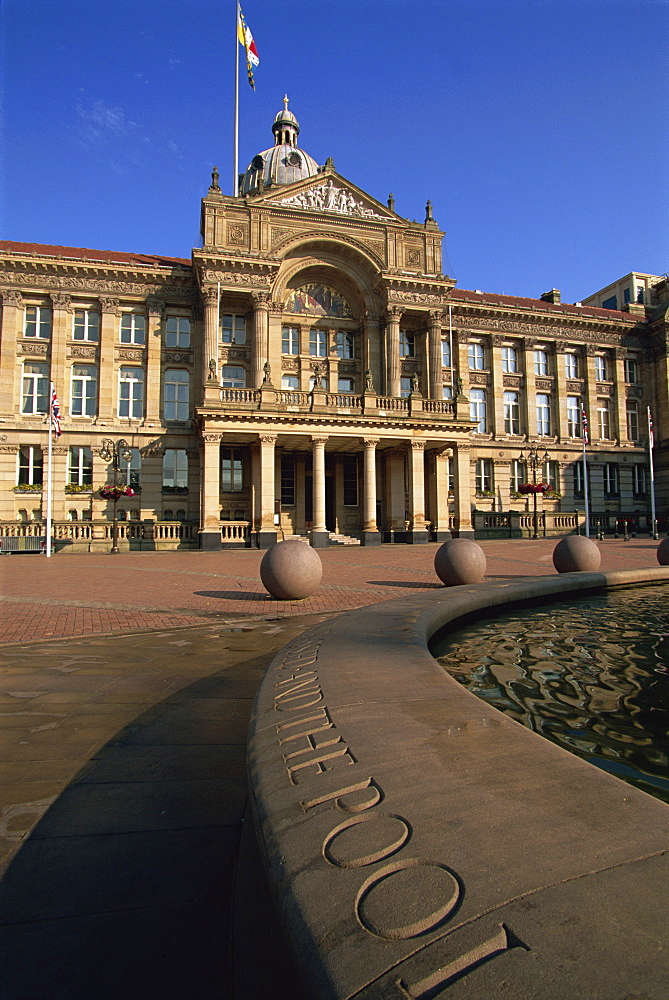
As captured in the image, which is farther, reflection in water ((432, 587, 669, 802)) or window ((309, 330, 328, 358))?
window ((309, 330, 328, 358))

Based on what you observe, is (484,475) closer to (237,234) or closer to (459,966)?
(237,234)

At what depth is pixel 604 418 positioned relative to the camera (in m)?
48.8

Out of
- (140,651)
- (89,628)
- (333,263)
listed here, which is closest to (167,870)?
(140,651)

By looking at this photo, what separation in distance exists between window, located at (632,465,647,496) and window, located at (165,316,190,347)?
37.8 metres

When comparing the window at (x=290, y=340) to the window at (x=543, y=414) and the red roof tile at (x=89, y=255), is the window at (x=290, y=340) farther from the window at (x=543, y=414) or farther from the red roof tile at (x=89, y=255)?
the window at (x=543, y=414)

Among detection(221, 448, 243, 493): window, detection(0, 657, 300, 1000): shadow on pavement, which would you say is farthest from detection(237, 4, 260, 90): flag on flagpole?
detection(0, 657, 300, 1000): shadow on pavement

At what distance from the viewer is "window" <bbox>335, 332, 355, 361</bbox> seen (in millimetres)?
39562

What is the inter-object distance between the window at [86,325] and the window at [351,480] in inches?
727

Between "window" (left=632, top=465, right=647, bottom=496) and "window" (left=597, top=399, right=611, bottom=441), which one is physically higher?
"window" (left=597, top=399, right=611, bottom=441)

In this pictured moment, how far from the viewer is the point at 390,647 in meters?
4.82

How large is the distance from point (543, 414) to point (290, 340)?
22.1 meters

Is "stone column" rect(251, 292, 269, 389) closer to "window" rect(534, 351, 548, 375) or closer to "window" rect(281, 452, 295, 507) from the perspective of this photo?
"window" rect(281, 452, 295, 507)

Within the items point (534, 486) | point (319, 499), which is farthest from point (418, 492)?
point (534, 486)

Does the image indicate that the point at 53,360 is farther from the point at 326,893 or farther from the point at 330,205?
the point at 326,893
